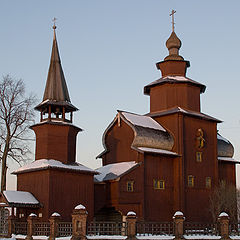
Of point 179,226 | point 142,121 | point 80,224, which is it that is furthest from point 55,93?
point 179,226

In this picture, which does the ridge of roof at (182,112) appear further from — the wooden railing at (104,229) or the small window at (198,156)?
the wooden railing at (104,229)

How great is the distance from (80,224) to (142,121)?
13.5 meters

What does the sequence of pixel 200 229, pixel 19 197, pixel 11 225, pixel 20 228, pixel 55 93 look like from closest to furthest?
pixel 11 225 → pixel 20 228 → pixel 19 197 → pixel 55 93 → pixel 200 229

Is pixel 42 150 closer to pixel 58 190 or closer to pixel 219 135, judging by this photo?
pixel 58 190

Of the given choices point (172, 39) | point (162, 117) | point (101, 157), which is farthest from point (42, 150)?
point (172, 39)

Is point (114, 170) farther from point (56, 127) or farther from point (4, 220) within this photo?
point (4, 220)

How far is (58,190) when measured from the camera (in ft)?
96.0

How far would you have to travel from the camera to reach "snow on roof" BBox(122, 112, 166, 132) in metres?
34.9

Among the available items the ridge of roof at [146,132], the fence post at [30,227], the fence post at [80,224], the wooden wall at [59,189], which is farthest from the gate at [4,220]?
the ridge of roof at [146,132]

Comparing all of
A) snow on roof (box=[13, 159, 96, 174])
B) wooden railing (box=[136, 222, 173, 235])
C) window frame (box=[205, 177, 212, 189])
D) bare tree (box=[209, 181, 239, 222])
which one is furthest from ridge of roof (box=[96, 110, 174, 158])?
wooden railing (box=[136, 222, 173, 235])

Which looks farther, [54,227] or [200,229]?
[200,229]

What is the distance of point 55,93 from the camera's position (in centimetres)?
3253

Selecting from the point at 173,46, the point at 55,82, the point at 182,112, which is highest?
the point at 173,46

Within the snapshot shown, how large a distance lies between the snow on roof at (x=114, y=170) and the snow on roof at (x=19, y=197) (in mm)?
5678
